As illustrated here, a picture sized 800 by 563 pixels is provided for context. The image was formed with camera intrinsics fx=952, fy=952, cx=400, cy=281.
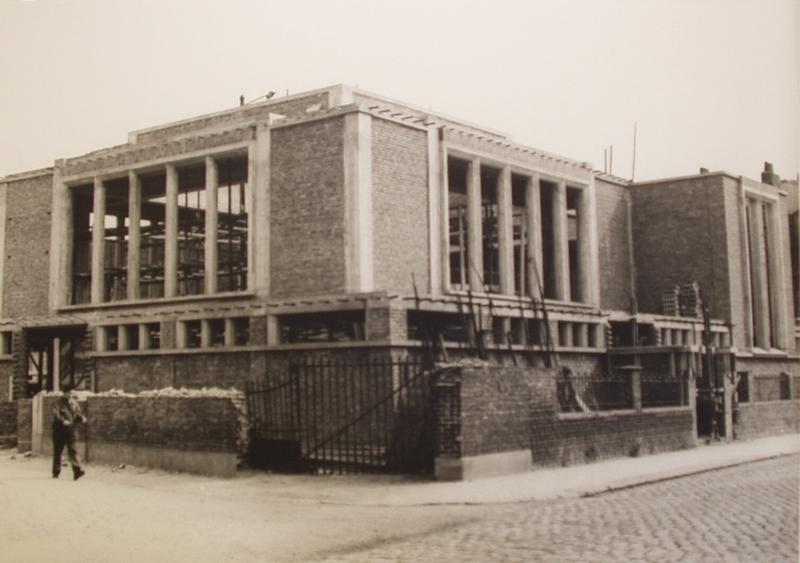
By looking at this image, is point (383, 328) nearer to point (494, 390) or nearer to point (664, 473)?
point (494, 390)

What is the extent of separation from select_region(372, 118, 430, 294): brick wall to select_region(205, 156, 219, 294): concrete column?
16.8 feet

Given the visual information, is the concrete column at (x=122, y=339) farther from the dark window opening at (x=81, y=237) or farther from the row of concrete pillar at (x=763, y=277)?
the row of concrete pillar at (x=763, y=277)

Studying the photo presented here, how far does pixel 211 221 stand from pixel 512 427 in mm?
13194

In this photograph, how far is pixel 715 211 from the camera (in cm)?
3362

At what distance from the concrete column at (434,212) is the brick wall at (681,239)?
11.6 metres

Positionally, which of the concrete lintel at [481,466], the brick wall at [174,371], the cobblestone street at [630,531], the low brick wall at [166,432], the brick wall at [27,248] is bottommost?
the cobblestone street at [630,531]

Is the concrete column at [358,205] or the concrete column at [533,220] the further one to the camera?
the concrete column at [533,220]

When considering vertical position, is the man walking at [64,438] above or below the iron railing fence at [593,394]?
below

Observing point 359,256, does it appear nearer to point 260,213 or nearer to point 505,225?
point 260,213

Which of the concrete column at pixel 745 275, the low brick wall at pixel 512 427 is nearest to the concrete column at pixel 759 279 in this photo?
Result: the concrete column at pixel 745 275

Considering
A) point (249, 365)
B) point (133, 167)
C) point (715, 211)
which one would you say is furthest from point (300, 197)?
point (715, 211)

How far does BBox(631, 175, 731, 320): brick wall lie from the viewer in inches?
1314

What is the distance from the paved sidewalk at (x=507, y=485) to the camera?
13734 mm

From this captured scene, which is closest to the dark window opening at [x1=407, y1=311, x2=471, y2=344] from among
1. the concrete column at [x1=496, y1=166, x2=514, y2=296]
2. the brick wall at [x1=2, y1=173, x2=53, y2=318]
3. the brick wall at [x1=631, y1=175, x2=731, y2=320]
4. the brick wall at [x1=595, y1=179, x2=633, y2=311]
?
the concrete column at [x1=496, y1=166, x2=514, y2=296]
